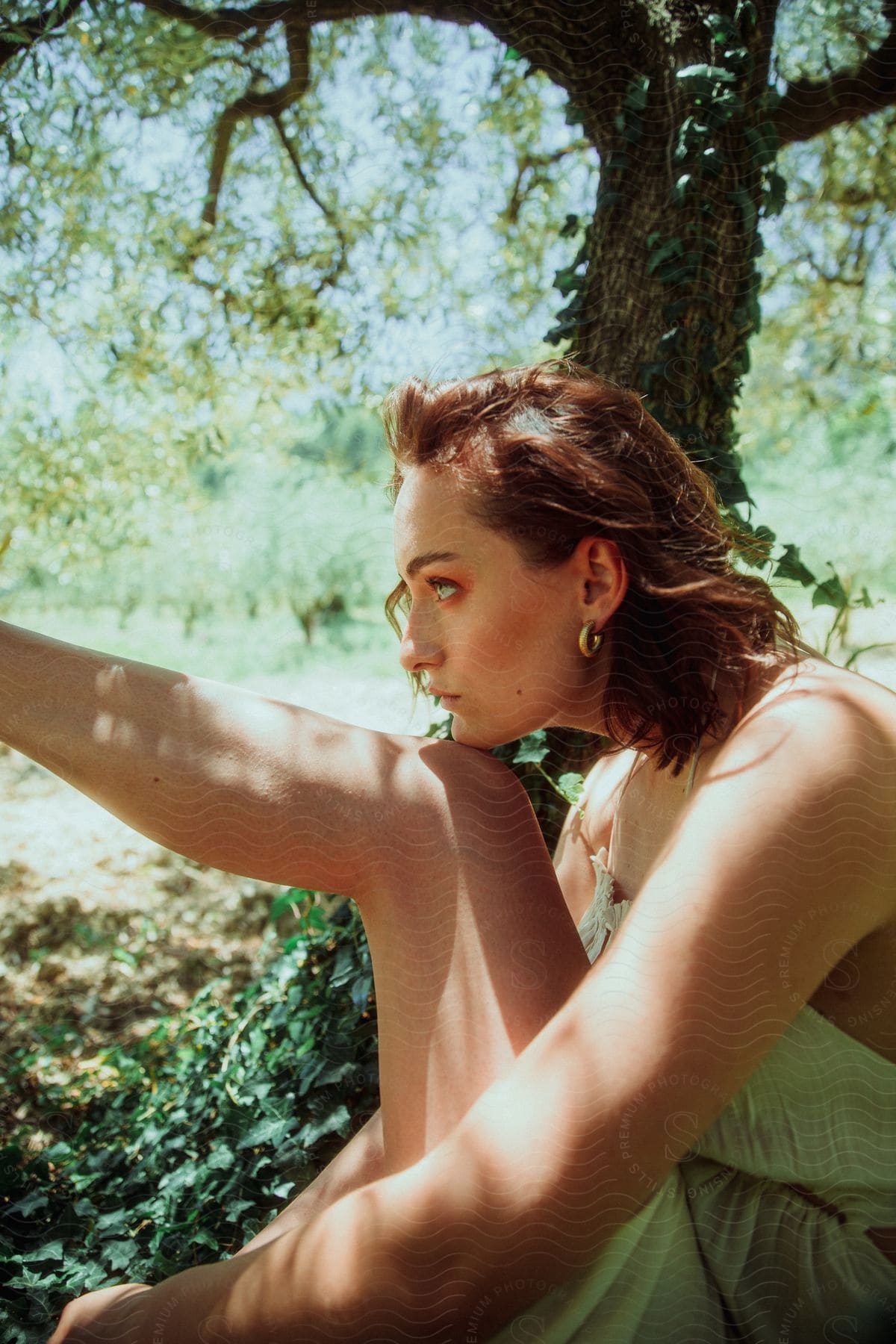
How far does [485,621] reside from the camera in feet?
2.83

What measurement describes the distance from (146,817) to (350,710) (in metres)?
0.95

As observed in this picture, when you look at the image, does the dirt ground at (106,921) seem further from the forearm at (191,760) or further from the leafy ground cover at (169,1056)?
the forearm at (191,760)

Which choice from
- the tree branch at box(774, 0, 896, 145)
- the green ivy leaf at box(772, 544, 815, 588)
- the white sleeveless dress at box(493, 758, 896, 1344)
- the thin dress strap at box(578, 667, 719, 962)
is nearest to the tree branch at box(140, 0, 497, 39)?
the tree branch at box(774, 0, 896, 145)

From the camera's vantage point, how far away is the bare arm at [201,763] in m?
0.80

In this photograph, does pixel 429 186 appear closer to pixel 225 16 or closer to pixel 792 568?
pixel 225 16

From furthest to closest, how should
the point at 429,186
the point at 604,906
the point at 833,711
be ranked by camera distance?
the point at 429,186, the point at 604,906, the point at 833,711

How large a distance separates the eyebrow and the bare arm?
0.55ft

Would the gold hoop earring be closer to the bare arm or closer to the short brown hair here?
the short brown hair

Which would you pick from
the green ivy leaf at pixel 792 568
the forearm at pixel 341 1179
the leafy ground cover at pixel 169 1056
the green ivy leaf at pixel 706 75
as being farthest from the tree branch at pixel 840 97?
the forearm at pixel 341 1179

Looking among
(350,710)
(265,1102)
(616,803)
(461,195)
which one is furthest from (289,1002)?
Result: (461,195)

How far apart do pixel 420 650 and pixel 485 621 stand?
7 centimetres

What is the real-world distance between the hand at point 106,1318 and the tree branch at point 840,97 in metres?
1.65

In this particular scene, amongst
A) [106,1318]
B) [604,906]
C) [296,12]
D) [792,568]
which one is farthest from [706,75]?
[106,1318]

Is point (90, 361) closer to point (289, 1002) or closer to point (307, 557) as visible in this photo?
point (307, 557)
